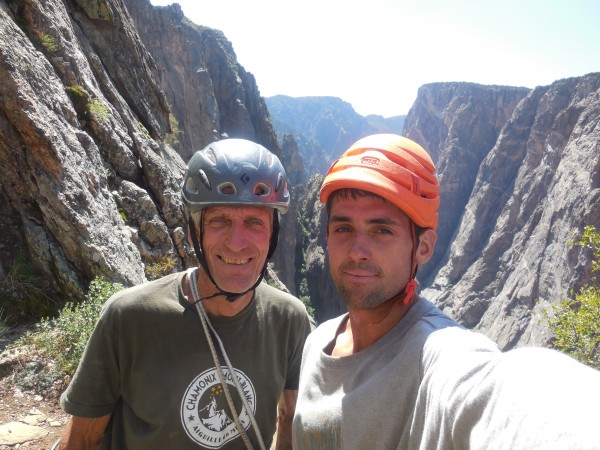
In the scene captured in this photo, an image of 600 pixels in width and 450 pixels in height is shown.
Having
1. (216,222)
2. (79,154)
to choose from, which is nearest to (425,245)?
(216,222)

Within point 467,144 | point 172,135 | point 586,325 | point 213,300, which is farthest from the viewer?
point 467,144

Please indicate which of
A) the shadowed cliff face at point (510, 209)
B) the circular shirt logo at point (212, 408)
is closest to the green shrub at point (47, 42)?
the circular shirt logo at point (212, 408)

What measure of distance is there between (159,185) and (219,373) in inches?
371

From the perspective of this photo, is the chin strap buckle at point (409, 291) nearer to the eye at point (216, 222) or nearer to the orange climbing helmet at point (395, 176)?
the orange climbing helmet at point (395, 176)

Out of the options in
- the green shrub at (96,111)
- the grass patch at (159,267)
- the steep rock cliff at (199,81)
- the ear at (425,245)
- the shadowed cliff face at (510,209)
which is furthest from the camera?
the shadowed cliff face at (510,209)

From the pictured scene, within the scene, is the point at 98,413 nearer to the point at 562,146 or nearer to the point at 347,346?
the point at 347,346

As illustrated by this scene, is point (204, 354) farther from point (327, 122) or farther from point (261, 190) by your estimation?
→ point (327, 122)

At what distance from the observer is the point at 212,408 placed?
248cm

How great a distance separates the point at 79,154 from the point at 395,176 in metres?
7.75

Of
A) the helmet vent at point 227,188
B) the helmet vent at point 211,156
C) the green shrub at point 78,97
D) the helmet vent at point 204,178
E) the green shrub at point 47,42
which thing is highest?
the green shrub at point 47,42

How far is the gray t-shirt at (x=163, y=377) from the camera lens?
2.38 metres

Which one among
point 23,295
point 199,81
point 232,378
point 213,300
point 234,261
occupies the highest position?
point 199,81

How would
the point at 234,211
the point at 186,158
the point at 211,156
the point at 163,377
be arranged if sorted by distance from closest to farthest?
the point at 163,377
the point at 234,211
the point at 211,156
the point at 186,158

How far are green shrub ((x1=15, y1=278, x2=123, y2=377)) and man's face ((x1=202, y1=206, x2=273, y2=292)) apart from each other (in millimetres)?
3805
